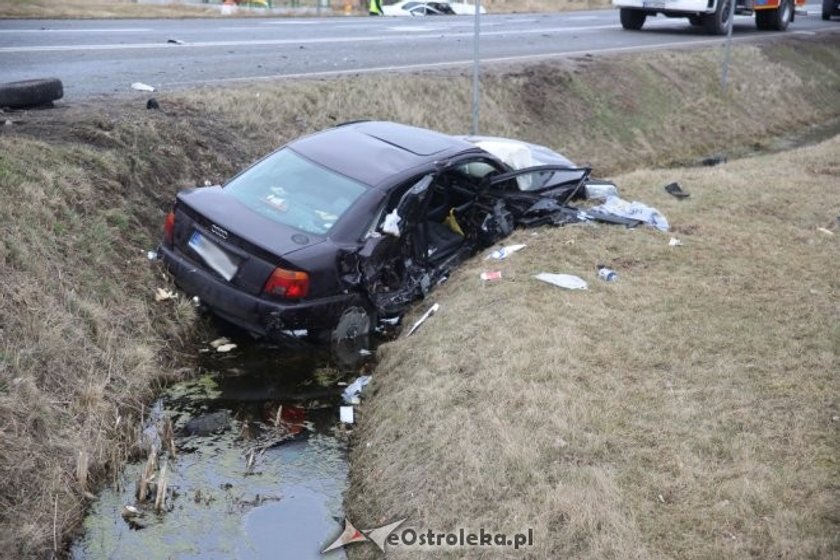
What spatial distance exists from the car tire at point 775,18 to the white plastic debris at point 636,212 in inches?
680

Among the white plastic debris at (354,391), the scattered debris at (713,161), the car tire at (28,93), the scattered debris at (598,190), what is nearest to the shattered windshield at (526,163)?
the scattered debris at (598,190)

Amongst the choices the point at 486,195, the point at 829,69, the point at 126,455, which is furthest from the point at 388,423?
the point at 829,69

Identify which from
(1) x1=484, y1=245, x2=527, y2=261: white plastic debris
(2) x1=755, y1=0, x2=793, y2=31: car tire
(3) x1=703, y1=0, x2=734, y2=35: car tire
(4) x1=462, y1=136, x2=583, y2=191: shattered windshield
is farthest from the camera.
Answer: (2) x1=755, y1=0, x2=793, y2=31: car tire

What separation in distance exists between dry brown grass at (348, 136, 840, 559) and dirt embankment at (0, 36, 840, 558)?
82 millimetres

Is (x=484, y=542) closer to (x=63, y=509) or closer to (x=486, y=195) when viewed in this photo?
(x=63, y=509)

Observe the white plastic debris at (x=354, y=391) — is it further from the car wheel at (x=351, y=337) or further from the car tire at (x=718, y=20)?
the car tire at (x=718, y=20)

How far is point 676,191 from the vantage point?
35.6 feet

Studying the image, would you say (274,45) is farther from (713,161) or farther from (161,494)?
(161,494)

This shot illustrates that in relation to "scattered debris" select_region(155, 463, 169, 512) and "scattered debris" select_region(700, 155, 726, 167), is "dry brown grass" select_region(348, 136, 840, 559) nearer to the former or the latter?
"scattered debris" select_region(155, 463, 169, 512)

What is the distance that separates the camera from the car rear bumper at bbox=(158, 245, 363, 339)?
662 centimetres

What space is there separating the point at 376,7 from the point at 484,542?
2546 centimetres

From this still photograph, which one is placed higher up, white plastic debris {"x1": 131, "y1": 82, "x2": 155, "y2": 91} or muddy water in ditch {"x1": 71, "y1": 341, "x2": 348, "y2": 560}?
white plastic debris {"x1": 131, "y1": 82, "x2": 155, "y2": 91}

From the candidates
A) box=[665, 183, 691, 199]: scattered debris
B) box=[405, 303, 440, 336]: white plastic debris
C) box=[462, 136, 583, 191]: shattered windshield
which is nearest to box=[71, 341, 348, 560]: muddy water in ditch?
box=[405, 303, 440, 336]: white plastic debris

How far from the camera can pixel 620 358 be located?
251 inches
